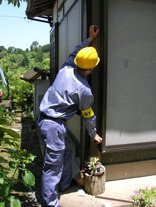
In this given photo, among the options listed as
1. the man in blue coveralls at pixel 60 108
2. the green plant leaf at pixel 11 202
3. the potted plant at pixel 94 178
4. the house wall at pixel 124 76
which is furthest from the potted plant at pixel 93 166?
the green plant leaf at pixel 11 202

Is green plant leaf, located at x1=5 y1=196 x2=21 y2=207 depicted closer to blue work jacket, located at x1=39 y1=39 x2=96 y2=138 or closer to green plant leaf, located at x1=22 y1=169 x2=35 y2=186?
green plant leaf, located at x1=22 y1=169 x2=35 y2=186

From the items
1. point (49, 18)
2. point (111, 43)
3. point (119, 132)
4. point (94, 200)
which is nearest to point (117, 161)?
point (119, 132)

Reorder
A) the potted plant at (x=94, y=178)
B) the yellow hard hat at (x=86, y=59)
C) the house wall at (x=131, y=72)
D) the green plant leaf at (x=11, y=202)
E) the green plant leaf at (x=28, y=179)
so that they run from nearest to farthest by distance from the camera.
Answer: the green plant leaf at (x=11, y=202)
the green plant leaf at (x=28, y=179)
the yellow hard hat at (x=86, y=59)
the potted plant at (x=94, y=178)
the house wall at (x=131, y=72)

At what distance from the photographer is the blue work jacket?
2615mm

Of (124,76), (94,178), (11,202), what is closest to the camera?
(11,202)

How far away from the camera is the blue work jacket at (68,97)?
2.62m

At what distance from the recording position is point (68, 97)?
2637 mm

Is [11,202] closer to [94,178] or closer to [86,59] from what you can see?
[94,178]

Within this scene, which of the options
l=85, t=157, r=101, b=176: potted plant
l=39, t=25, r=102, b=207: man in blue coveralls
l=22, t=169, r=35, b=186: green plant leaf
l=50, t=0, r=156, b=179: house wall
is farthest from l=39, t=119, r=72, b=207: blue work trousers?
l=50, t=0, r=156, b=179: house wall

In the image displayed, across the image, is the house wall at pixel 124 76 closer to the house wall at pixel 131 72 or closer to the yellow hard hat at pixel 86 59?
the house wall at pixel 131 72

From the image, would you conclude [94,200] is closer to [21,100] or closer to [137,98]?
[137,98]

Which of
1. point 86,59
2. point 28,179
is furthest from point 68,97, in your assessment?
point 28,179

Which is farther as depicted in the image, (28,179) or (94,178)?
(94,178)

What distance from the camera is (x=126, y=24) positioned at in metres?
3.14
